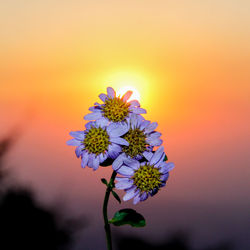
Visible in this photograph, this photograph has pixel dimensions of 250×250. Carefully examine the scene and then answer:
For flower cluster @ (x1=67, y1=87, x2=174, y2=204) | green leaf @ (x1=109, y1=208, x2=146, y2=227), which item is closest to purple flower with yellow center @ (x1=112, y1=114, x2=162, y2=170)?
flower cluster @ (x1=67, y1=87, x2=174, y2=204)

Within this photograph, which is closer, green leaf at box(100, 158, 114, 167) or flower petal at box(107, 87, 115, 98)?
green leaf at box(100, 158, 114, 167)

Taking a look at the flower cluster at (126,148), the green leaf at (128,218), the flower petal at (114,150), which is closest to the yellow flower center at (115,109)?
the flower cluster at (126,148)

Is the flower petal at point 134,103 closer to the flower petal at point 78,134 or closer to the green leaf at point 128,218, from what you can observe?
the flower petal at point 78,134

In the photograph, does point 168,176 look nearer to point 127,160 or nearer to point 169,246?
point 127,160

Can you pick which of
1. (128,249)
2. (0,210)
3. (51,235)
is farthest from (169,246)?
(0,210)

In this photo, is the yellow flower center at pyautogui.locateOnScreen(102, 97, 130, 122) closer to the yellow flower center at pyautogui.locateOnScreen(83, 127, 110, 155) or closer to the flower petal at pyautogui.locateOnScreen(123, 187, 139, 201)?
the yellow flower center at pyautogui.locateOnScreen(83, 127, 110, 155)

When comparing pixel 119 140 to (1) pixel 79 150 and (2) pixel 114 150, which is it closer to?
(2) pixel 114 150
